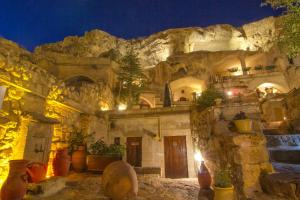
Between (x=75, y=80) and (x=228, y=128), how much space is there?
52.2 ft

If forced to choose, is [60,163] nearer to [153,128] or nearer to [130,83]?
[153,128]

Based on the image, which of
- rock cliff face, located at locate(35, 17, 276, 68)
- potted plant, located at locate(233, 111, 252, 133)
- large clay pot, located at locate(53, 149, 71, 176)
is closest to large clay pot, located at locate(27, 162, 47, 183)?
large clay pot, located at locate(53, 149, 71, 176)

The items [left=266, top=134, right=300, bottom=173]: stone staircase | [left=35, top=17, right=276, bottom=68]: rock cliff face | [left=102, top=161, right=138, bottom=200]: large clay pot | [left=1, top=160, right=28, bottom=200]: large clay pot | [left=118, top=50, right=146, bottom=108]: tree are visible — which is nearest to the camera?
[left=1, top=160, right=28, bottom=200]: large clay pot

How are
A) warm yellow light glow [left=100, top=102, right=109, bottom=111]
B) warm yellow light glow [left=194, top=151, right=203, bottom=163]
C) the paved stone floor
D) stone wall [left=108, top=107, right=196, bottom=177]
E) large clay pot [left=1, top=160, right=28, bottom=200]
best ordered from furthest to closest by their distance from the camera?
1. warm yellow light glow [left=100, top=102, right=109, bottom=111]
2. stone wall [left=108, top=107, right=196, bottom=177]
3. warm yellow light glow [left=194, top=151, right=203, bottom=163]
4. the paved stone floor
5. large clay pot [left=1, top=160, right=28, bottom=200]

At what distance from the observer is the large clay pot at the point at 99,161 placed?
616 centimetres

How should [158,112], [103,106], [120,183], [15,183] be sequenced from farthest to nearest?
[103,106] < [158,112] < [120,183] < [15,183]

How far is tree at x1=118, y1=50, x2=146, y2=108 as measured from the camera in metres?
17.2

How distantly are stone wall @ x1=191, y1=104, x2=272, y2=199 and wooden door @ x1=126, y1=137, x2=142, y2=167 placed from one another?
4.57 metres

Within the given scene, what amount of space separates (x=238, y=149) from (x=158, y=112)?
575cm

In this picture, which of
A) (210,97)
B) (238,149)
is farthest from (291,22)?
(238,149)

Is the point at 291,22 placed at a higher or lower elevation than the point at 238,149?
higher

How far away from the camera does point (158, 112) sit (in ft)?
33.3

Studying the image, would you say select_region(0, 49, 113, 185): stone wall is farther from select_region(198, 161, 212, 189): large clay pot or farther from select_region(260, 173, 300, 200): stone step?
select_region(260, 173, 300, 200): stone step

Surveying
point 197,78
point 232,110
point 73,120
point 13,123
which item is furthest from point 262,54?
point 13,123
